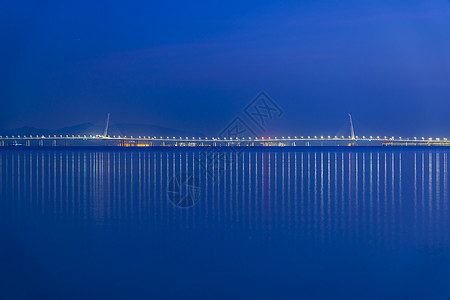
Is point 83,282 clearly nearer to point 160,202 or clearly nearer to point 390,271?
point 390,271

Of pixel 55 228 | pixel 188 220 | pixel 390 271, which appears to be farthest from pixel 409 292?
pixel 55 228

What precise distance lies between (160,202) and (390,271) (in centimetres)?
443

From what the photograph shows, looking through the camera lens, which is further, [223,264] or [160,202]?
[160,202]

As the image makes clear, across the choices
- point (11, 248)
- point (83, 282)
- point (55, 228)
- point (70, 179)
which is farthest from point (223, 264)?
point (70, 179)

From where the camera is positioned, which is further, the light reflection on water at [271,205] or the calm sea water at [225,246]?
the light reflection on water at [271,205]

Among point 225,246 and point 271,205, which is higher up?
point 271,205

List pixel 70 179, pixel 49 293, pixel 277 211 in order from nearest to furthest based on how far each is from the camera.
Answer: pixel 49 293 → pixel 277 211 → pixel 70 179

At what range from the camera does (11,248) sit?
4.89 m

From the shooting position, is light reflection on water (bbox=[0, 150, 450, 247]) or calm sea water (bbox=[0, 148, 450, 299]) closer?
calm sea water (bbox=[0, 148, 450, 299])

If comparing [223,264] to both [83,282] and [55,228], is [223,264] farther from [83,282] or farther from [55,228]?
[55,228]

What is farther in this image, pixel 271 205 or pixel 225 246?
pixel 271 205

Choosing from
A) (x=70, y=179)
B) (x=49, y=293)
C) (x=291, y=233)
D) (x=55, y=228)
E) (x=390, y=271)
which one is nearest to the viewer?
(x=49, y=293)

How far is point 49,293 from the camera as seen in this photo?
367 cm

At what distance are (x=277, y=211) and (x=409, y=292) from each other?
3.38 metres
